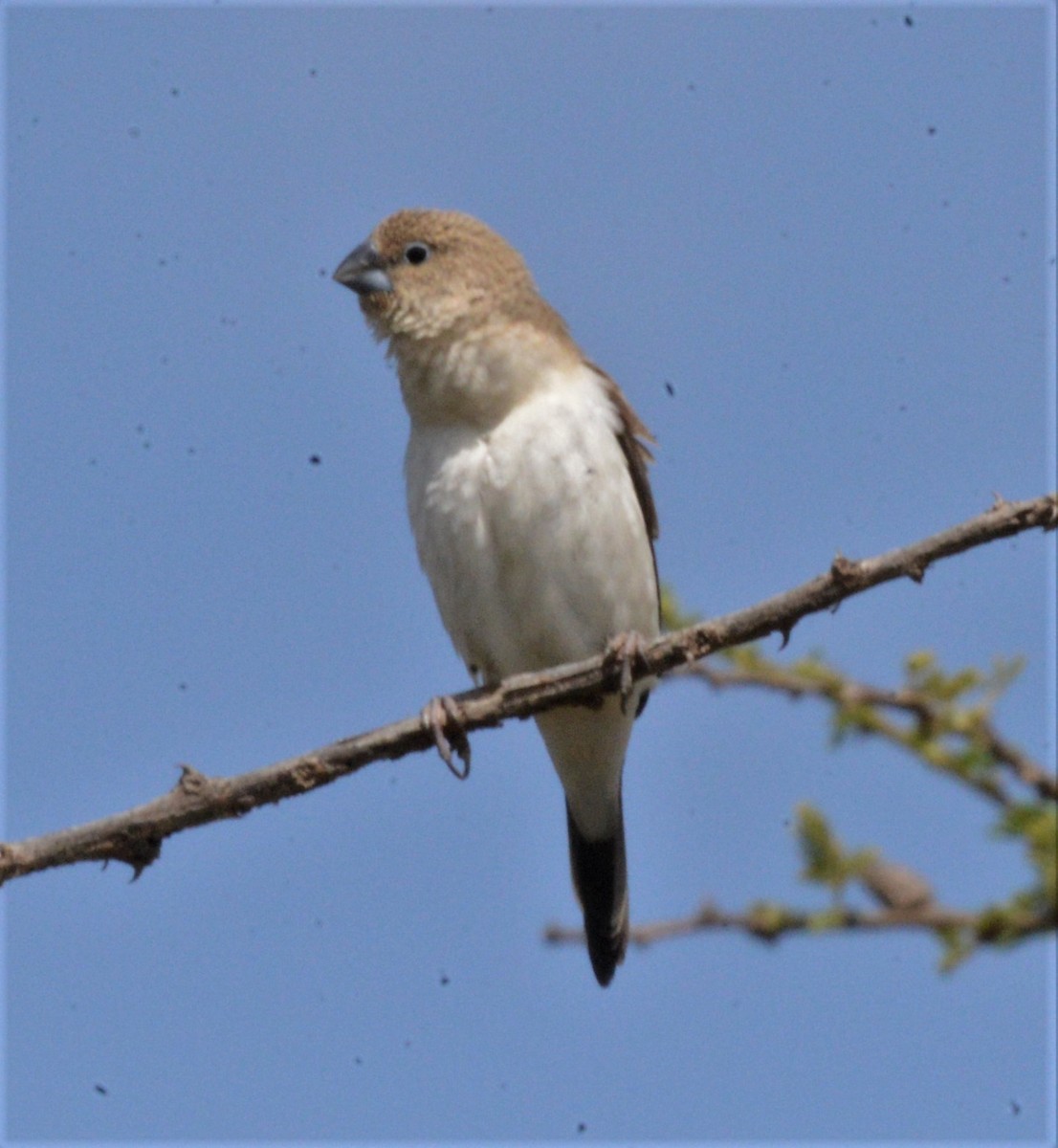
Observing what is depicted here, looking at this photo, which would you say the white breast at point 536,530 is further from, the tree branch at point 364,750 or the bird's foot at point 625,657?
the tree branch at point 364,750

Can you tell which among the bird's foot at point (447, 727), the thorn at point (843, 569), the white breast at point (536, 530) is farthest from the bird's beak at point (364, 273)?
the thorn at point (843, 569)

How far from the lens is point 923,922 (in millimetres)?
4461

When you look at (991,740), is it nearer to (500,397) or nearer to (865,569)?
(865,569)

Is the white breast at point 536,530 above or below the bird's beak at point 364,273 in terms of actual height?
below

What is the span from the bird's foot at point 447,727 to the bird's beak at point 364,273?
218 cm

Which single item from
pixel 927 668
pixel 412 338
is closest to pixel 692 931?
pixel 927 668

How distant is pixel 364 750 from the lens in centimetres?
393

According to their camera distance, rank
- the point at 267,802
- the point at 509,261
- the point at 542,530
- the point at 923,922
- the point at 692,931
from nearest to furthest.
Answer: the point at 267,802, the point at 923,922, the point at 692,931, the point at 542,530, the point at 509,261

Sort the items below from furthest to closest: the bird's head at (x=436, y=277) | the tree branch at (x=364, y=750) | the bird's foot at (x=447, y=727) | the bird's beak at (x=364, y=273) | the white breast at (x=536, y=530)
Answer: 1. the bird's beak at (x=364, y=273)
2. the bird's head at (x=436, y=277)
3. the white breast at (x=536, y=530)
4. the bird's foot at (x=447, y=727)
5. the tree branch at (x=364, y=750)

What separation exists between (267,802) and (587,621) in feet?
6.85

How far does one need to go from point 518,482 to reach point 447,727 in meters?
1.22

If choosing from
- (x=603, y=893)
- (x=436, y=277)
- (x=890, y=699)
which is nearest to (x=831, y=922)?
(x=890, y=699)

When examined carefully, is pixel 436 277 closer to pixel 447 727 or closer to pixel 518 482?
pixel 518 482

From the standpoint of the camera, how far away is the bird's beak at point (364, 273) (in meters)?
6.18
